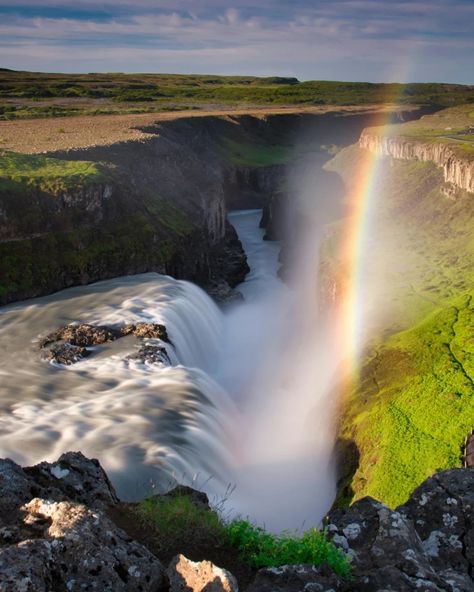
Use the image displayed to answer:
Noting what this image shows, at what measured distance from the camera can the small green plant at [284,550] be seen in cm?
1117

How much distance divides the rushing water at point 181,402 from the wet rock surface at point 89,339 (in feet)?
2.15

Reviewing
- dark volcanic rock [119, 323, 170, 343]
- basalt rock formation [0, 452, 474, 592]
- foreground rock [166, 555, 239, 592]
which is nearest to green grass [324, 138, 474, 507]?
basalt rock formation [0, 452, 474, 592]

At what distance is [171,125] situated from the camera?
9962 centimetres

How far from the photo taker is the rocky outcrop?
6474 cm

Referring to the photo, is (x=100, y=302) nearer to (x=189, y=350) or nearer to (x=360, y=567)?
(x=189, y=350)

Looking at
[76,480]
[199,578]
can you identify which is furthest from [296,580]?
[76,480]

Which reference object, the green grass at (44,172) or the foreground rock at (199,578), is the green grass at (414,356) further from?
the green grass at (44,172)

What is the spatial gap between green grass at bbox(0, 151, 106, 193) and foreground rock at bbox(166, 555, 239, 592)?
139 ft

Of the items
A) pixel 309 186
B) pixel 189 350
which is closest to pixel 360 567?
pixel 189 350

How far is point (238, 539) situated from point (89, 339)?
2563cm

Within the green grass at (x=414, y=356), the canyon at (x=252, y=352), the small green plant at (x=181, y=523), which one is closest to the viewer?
the small green plant at (x=181, y=523)

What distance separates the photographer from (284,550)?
38.0 ft

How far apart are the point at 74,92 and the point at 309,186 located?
110802 mm

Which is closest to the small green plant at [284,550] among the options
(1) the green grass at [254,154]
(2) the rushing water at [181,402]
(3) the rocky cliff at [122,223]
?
(2) the rushing water at [181,402]
